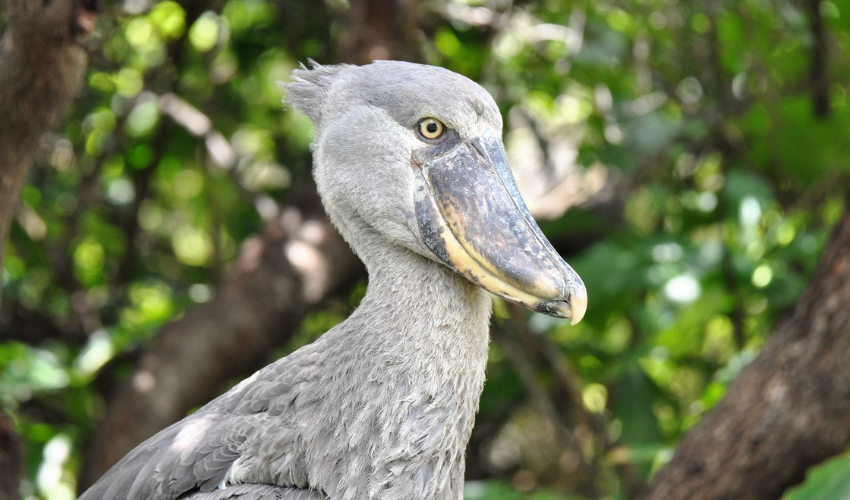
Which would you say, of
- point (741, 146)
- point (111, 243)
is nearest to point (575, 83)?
point (741, 146)

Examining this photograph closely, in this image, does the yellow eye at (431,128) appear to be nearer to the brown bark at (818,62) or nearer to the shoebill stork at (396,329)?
the shoebill stork at (396,329)

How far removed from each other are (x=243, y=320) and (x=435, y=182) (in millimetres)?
2211

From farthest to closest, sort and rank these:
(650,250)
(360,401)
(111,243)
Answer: (111,243), (650,250), (360,401)

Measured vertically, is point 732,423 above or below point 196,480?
below

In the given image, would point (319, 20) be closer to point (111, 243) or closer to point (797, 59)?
point (111, 243)

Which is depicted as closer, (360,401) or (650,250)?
(360,401)

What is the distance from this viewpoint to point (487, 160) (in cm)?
172

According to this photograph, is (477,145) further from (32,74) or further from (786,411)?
(786,411)

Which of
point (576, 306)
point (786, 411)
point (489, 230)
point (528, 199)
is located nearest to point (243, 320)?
point (528, 199)

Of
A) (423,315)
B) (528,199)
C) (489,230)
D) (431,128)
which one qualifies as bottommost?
(528,199)

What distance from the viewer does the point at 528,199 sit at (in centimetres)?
430

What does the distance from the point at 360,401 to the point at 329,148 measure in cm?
52

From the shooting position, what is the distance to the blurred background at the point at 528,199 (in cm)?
331

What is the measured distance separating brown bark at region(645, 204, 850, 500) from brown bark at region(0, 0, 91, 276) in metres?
1.93
